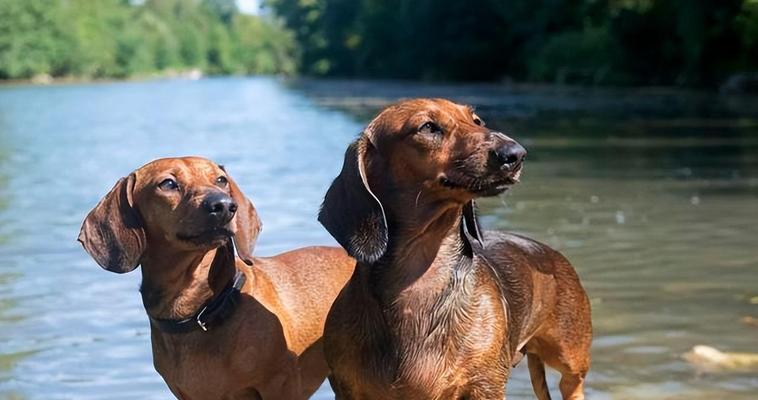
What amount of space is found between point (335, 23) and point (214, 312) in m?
88.7

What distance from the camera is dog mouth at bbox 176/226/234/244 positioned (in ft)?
15.8

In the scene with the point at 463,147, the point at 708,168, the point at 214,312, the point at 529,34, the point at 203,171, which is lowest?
the point at 529,34

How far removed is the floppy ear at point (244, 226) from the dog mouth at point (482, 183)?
1271mm

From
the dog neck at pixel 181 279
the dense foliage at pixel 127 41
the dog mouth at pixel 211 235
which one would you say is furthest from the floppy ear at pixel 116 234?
the dense foliage at pixel 127 41

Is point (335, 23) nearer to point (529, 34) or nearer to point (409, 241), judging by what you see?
point (529, 34)

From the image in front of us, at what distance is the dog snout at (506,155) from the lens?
4008 millimetres

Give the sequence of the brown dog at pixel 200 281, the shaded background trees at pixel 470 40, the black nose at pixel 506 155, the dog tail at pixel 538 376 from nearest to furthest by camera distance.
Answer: the black nose at pixel 506 155 < the brown dog at pixel 200 281 < the dog tail at pixel 538 376 < the shaded background trees at pixel 470 40

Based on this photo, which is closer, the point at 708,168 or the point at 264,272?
the point at 264,272

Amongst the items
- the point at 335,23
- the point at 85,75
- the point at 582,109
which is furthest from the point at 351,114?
the point at 85,75

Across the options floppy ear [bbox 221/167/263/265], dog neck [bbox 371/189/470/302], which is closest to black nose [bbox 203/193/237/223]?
floppy ear [bbox 221/167/263/265]

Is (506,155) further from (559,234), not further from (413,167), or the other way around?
(559,234)

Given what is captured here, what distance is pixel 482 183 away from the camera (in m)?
4.03

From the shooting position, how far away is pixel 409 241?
427 cm

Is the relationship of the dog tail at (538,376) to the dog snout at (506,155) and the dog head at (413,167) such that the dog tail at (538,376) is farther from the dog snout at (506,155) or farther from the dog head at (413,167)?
the dog snout at (506,155)
